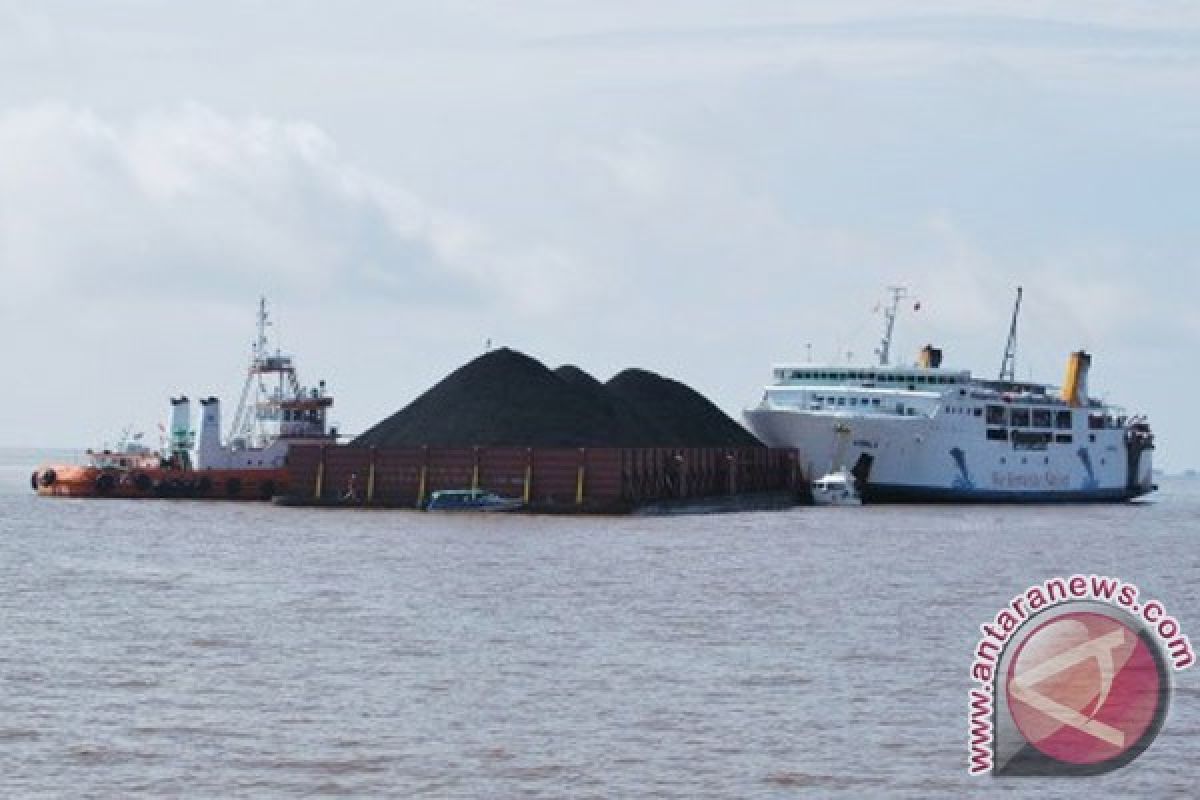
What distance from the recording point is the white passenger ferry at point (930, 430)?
109 meters

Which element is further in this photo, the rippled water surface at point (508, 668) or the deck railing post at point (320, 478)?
the deck railing post at point (320, 478)

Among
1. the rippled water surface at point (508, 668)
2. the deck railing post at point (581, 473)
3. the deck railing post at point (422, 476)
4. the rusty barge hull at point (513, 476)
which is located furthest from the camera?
the deck railing post at point (422, 476)

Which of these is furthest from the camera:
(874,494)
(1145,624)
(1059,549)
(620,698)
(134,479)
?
(874,494)

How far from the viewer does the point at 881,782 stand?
23.7 m

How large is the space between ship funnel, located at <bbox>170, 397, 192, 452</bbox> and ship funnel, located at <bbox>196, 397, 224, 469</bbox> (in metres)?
1.41

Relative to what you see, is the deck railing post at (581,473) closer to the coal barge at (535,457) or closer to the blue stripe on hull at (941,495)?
the coal barge at (535,457)

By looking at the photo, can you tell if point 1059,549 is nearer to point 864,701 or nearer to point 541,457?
point 541,457

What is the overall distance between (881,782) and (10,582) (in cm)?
2989

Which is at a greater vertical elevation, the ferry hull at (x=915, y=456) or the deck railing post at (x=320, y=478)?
the ferry hull at (x=915, y=456)

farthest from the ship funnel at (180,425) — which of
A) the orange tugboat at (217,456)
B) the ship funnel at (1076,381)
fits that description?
the ship funnel at (1076,381)

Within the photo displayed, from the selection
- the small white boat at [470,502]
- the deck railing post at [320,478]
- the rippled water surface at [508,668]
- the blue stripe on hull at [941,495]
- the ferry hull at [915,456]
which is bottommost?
the rippled water surface at [508,668]

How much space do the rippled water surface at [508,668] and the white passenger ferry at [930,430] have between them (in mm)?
42987

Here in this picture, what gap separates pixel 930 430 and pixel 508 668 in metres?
79.0

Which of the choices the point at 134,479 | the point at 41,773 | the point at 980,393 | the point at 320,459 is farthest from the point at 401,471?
the point at 41,773
